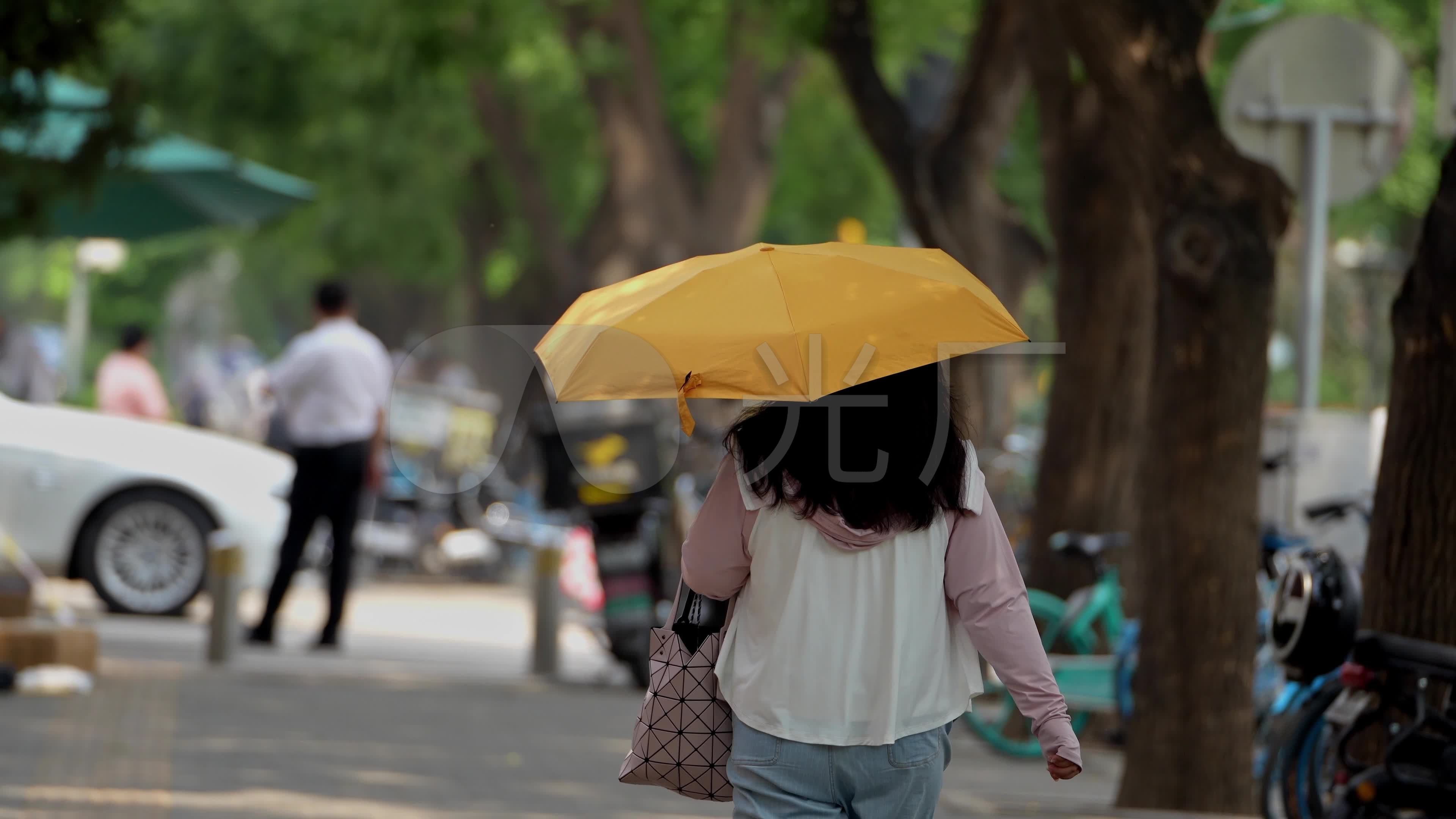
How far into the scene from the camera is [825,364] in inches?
155

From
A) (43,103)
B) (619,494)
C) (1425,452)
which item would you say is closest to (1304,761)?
(1425,452)

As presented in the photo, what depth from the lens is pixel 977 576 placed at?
4.01 m

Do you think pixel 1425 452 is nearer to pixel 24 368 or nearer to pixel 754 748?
pixel 754 748

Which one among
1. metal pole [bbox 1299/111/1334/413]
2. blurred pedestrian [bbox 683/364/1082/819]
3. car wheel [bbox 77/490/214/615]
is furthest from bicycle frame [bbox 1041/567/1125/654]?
blurred pedestrian [bbox 683/364/1082/819]

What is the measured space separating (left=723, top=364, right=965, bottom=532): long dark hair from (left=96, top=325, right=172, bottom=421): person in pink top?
47.6ft

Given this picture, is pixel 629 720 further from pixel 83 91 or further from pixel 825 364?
pixel 825 364

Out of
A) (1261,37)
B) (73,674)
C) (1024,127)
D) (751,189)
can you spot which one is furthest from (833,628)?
(1024,127)

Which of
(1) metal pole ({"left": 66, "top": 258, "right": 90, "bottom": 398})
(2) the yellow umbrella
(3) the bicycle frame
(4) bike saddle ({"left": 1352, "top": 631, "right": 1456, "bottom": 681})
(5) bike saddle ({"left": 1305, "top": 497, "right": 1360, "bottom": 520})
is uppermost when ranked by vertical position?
(1) metal pole ({"left": 66, "top": 258, "right": 90, "bottom": 398})

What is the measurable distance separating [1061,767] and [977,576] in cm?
38

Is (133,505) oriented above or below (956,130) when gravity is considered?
below

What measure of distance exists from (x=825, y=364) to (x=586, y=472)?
28.4ft

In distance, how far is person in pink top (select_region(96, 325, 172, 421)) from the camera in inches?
704

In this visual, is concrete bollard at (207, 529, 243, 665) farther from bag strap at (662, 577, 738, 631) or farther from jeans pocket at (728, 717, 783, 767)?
jeans pocket at (728, 717, 783, 767)

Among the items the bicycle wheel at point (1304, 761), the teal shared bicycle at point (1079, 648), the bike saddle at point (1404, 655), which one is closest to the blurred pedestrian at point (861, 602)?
the bike saddle at point (1404, 655)
